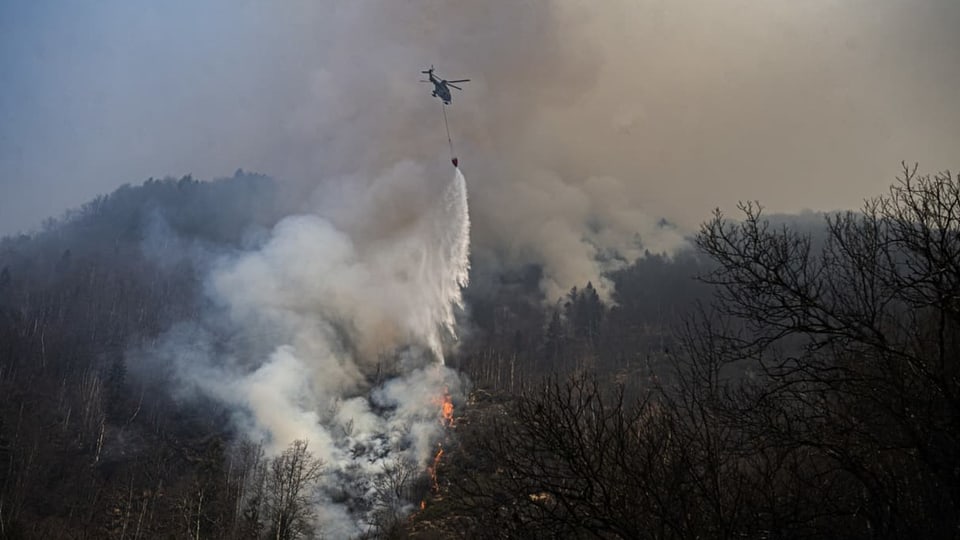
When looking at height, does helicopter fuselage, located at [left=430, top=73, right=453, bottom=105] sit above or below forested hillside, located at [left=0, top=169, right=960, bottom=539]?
above

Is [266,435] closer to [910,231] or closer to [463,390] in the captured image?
[463,390]

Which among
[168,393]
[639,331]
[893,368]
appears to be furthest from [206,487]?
[639,331]

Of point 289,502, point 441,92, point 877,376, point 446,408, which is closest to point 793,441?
point 877,376

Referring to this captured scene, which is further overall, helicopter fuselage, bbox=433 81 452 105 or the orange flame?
the orange flame

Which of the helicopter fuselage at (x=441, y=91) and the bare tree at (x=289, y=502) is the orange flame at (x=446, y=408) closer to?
the bare tree at (x=289, y=502)

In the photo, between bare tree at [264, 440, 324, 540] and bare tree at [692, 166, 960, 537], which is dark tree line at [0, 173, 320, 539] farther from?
bare tree at [692, 166, 960, 537]

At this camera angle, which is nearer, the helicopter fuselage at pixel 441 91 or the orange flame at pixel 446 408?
the helicopter fuselage at pixel 441 91

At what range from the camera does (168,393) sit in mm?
82562

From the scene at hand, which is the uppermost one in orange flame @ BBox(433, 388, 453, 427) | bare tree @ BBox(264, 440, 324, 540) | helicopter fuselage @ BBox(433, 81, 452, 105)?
helicopter fuselage @ BBox(433, 81, 452, 105)

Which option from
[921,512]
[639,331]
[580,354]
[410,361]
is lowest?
[921,512]

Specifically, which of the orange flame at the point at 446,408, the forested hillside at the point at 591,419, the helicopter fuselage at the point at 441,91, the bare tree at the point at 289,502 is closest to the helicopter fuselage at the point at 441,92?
the helicopter fuselage at the point at 441,91

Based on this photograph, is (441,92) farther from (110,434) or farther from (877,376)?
(110,434)

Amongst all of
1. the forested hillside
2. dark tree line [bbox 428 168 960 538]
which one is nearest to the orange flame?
the forested hillside

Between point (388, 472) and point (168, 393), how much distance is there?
40929 millimetres
